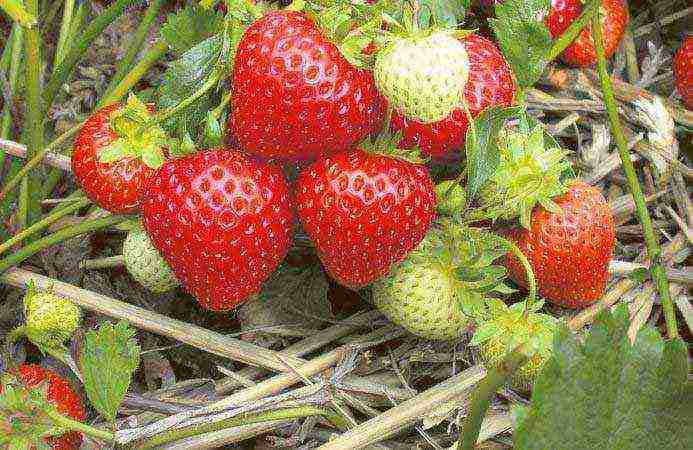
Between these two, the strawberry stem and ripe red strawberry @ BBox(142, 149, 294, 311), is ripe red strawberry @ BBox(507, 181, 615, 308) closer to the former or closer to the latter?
the strawberry stem

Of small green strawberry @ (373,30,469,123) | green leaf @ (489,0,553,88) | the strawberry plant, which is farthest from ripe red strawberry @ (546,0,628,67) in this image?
small green strawberry @ (373,30,469,123)

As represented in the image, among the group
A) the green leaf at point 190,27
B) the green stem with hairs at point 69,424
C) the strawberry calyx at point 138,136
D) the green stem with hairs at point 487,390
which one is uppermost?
the green leaf at point 190,27

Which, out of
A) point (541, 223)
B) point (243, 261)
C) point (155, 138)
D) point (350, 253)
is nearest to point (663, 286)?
point (541, 223)

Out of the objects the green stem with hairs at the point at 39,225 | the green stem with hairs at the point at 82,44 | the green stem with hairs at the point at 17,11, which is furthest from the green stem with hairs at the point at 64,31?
the green stem with hairs at the point at 17,11

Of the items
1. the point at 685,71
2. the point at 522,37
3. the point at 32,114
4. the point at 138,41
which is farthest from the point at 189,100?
the point at 685,71

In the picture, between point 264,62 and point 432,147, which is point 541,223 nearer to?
point 432,147

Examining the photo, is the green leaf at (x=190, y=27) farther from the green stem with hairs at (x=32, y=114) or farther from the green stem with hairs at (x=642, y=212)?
Result: the green stem with hairs at (x=642, y=212)

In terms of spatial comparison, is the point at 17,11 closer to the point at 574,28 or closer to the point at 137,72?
the point at 137,72
